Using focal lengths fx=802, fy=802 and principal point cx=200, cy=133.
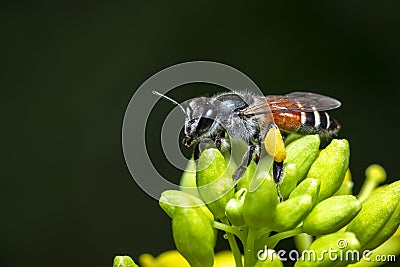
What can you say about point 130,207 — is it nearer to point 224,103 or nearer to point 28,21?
point 28,21

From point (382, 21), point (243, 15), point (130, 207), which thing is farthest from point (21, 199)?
point (382, 21)

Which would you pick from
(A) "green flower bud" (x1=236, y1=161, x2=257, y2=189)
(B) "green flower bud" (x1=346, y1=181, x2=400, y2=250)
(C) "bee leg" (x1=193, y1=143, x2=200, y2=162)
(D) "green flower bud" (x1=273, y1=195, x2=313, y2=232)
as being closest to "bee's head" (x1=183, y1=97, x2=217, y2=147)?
(C) "bee leg" (x1=193, y1=143, x2=200, y2=162)

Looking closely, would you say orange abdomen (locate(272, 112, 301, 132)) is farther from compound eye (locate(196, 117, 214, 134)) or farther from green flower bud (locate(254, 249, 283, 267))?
green flower bud (locate(254, 249, 283, 267))

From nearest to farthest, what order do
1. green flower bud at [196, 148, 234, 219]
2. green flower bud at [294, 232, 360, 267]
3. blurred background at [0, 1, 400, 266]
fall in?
green flower bud at [294, 232, 360, 267], green flower bud at [196, 148, 234, 219], blurred background at [0, 1, 400, 266]

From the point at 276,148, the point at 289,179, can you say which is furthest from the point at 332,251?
the point at 276,148

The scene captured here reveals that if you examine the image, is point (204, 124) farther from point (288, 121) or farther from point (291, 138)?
point (291, 138)
